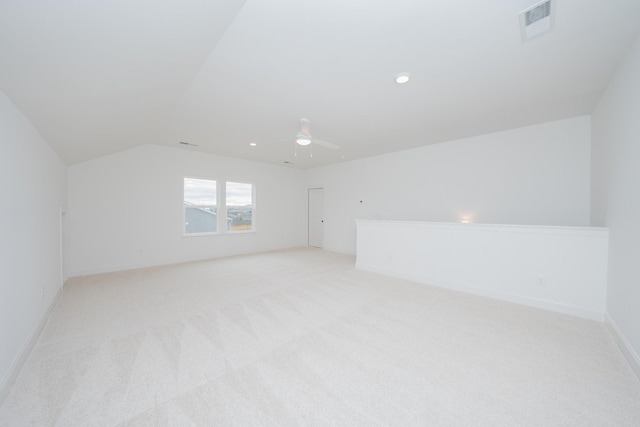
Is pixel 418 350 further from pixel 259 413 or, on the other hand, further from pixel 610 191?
pixel 610 191

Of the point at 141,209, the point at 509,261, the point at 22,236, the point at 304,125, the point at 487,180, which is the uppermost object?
the point at 304,125

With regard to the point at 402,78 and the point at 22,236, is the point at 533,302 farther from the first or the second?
the point at 22,236

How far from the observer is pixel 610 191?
2.75 m

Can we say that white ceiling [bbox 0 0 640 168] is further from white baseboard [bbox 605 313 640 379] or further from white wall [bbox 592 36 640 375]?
white baseboard [bbox 605 313 640 379]

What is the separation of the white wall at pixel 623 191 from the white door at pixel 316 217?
19.6ft

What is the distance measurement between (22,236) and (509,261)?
5.48 metres

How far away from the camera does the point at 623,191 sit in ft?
7.77

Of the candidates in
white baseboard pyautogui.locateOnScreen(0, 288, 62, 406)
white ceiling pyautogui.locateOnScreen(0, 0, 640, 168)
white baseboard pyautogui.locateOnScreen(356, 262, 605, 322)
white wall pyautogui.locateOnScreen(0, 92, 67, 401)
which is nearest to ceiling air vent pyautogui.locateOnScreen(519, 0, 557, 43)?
white ceiling pyautogui.locateOnScreen(0, 0, 640, 168)

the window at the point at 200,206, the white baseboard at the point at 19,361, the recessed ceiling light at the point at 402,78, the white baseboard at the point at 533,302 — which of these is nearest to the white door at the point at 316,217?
the window at the point at 200,206

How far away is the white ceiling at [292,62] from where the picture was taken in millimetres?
1490

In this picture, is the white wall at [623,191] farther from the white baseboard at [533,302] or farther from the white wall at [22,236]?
the white wall at [22,236]

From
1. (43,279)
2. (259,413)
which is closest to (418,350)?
(259,413)

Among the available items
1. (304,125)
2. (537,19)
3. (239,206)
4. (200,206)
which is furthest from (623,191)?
(200,206)

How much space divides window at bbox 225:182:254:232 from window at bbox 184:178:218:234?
35 centimetres
